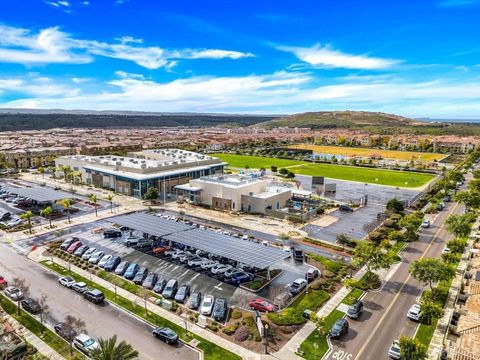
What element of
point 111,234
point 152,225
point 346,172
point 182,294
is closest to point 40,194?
point 111,234

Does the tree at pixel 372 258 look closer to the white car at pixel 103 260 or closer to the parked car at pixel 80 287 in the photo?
the parked car at pixel 80 287

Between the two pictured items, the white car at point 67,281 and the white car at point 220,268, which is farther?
the white car at point 220,268

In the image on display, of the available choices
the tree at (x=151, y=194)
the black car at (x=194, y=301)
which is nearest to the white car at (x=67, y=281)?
the black car at (x=194, y=301)

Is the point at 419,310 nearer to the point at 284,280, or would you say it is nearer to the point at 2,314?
the point at 284,280

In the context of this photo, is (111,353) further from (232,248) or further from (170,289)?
(232,248)

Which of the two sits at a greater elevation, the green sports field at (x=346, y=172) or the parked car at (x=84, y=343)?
the parked car at (x=84, y=343)

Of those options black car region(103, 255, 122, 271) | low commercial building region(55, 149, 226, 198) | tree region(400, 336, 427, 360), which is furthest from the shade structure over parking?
tree region(400, 336, 427, 360)
